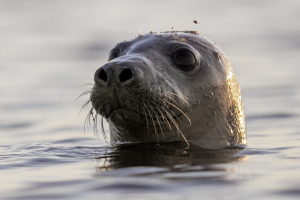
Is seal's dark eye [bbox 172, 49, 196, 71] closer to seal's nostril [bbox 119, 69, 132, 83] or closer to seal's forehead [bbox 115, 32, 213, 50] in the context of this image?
seal's forehead [bbox 115, 32, 213, 50]

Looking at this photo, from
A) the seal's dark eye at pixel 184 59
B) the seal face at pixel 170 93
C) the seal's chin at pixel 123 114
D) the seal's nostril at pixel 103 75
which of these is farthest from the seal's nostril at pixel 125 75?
the seal's dark eye at pixel 184 59

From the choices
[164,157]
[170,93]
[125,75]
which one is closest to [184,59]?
[170,93]

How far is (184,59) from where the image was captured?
566 cm

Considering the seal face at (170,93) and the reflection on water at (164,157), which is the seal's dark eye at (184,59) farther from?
the reflection on water at (164,157)

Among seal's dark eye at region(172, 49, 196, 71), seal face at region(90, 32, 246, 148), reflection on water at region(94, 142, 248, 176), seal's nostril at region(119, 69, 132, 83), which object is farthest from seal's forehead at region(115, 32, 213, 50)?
reflection on water at region(94, 142, 248, 176)

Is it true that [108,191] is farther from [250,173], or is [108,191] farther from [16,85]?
[16,85]

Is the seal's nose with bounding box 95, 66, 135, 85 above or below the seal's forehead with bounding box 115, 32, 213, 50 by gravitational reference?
below

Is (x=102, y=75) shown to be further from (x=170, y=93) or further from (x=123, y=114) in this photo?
(x=170, y=93)

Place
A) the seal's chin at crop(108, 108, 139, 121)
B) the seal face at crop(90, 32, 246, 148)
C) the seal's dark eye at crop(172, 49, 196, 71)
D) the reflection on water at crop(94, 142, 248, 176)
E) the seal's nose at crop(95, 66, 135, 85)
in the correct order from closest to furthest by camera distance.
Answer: the reflection on water at crop(94, 142, 248, 176)
the seal's nose at crop(95, 66, 135, 85)
the seal face at crop(90, 32, 246, 148)
the seal's chin at crop(108, 108, 139, 121)
the seal's dark eye at crop(172, 49, 196, 71)

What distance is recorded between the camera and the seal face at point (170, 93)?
4.91m

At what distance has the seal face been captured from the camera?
193 inches

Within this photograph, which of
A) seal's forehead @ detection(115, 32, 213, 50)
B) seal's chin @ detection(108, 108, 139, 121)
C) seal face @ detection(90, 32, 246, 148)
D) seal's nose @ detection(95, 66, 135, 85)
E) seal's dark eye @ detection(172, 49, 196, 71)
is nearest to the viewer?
seal's nose @ detection(95, 66, 135, 85)

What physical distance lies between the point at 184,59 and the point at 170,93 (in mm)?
629

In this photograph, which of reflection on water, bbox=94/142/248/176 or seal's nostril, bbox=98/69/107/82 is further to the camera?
seal's nostril, bbox=98/69/107/82
